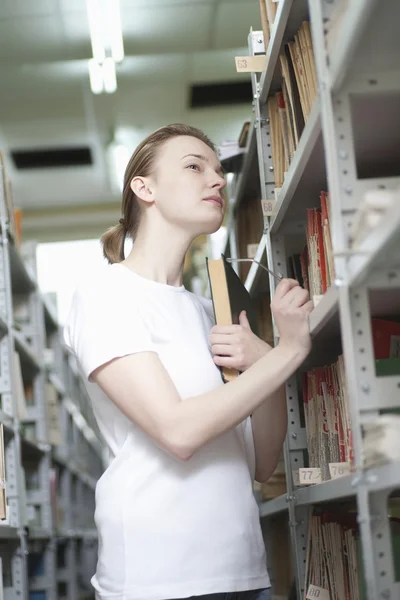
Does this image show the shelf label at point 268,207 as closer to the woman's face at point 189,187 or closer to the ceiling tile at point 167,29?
the woman's face at point 189,187

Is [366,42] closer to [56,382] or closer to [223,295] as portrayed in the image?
[223,295]

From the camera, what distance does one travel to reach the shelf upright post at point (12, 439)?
319 cm

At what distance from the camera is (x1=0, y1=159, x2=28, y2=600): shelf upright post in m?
3.19

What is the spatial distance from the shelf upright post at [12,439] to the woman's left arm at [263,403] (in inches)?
66.4

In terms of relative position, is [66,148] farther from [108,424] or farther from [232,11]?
[108,424]

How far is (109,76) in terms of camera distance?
4.94 meters

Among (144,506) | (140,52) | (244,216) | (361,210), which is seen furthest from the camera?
(140,52)

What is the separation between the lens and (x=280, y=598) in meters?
3.44

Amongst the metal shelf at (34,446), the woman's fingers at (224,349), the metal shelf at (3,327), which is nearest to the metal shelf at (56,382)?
the metal shelf at (34,446)

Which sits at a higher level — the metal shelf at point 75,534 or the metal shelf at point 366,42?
the metal shelf at point 366,42

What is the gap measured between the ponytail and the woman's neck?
137 mm

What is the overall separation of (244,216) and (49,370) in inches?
77.9

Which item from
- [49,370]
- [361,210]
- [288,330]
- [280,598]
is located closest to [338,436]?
[288,330]

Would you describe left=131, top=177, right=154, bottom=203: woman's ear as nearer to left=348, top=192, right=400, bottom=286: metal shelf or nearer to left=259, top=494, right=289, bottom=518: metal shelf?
left=348, top=192, right=400, bottom=286: metal shelf
